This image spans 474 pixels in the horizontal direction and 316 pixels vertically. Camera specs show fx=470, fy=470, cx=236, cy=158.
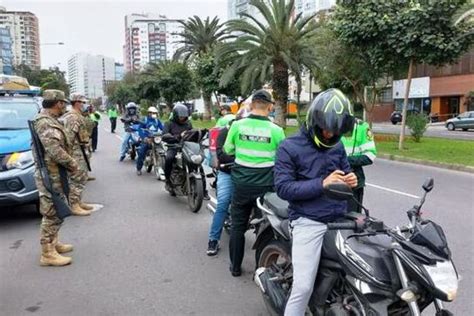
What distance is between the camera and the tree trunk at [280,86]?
987 inches

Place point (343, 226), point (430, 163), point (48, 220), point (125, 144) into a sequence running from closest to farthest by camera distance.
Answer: point (343, 226) → point (48, 220) → point (430, 163) → point (125, 144)

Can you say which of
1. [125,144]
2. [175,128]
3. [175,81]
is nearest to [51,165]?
[175,128]

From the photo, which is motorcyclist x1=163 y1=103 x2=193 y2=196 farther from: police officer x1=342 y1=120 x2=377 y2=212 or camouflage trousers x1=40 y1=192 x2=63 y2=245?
police officer x1=342 y1=120 x2=377 y2=212

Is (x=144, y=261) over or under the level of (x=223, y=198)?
under

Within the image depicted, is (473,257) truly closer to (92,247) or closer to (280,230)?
(280,230)

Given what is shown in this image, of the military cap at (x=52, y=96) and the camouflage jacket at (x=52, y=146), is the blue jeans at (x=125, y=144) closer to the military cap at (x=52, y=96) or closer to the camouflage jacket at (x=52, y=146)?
the military cap at (x=52, y=96)

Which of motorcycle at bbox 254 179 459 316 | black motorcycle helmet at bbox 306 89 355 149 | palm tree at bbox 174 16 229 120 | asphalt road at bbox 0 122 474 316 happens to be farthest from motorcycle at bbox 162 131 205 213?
palm tree at bbox 174 16 229 120

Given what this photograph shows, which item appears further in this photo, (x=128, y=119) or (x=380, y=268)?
(x=128, y=119)

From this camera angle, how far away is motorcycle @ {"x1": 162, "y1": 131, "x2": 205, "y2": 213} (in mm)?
7203

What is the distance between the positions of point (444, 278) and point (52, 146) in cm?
422

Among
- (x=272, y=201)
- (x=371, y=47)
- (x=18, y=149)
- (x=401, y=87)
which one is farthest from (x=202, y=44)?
(x=272, y=201)

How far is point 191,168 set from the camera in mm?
7457

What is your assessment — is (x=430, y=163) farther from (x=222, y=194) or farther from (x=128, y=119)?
(x=222, y=194)

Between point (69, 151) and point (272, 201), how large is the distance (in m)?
3.05
